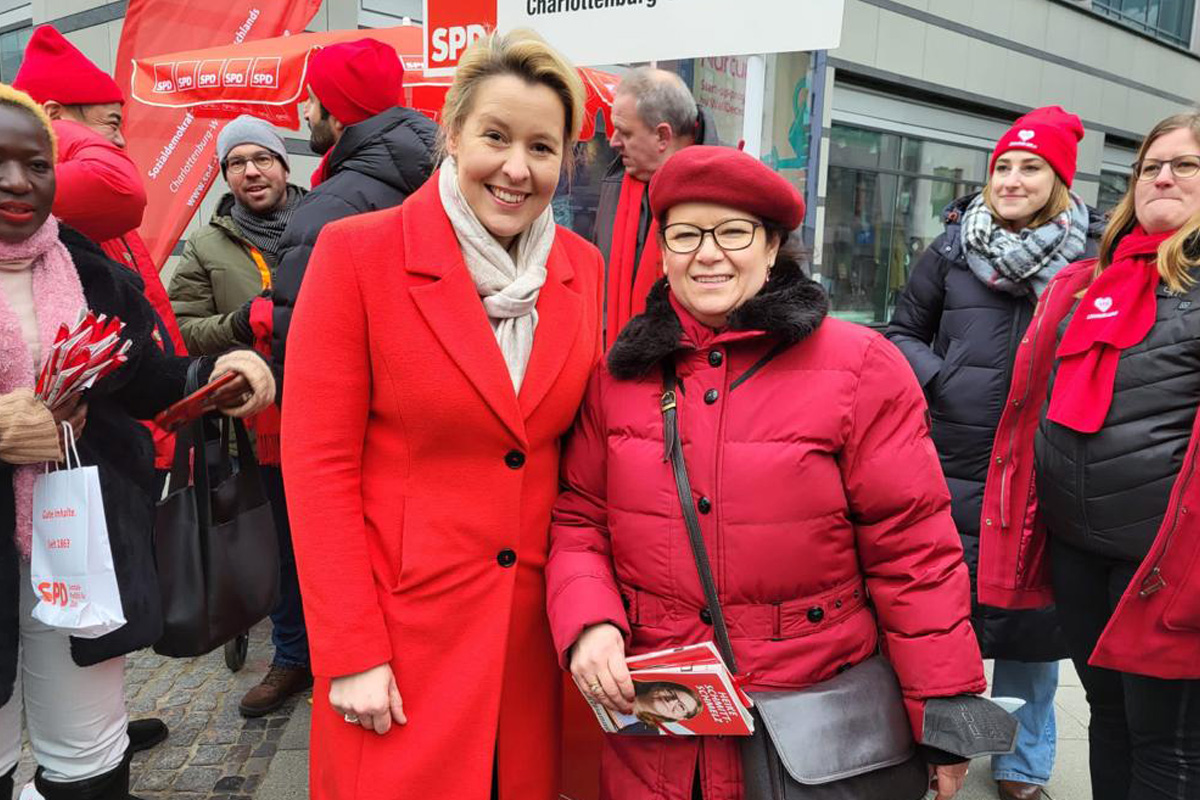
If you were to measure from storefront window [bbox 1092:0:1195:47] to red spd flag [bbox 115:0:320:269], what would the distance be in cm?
1273

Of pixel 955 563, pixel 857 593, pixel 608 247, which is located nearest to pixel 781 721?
pixel 857 593

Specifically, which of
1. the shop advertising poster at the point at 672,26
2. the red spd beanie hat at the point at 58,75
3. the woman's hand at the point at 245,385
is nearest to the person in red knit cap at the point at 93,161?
the red spd beanie hat at the point at 58,75

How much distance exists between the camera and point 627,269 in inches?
136

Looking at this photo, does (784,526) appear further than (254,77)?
No

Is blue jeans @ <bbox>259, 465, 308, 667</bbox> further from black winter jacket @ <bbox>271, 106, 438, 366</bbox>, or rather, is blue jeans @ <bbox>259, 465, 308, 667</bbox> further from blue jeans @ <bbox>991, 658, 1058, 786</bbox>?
blue jeans @ <bbox>991, 658, 1058, 786</bbox>

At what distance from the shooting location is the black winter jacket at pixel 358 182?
283 cm

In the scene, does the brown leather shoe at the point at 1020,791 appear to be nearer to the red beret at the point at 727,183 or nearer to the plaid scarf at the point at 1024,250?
the plaid scarf at the point at 1024,250

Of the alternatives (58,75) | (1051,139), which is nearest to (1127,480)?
(1051,139)

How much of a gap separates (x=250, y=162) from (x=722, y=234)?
3056 millimetres

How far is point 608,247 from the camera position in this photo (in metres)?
3.62

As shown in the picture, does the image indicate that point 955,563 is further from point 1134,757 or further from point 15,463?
point 15,463

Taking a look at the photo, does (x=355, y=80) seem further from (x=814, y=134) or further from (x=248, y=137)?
(x=814, y=134)

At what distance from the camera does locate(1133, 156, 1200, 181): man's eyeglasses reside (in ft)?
7.05

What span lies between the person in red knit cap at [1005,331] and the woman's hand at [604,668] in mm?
1844
